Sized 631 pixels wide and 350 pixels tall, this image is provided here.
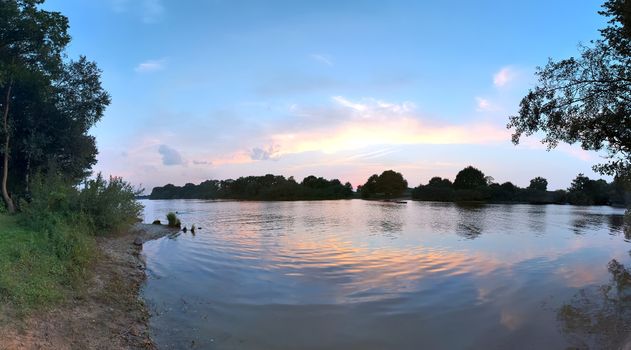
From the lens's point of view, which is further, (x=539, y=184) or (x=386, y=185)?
(x=386, y=185)

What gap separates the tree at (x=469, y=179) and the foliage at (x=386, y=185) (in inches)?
856

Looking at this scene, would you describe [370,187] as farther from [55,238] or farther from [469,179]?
[55,238]

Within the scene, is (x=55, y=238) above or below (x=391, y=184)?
below

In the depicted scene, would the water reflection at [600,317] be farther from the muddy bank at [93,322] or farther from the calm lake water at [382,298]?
the muddy bank at [93,322]

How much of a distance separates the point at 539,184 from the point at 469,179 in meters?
21.3

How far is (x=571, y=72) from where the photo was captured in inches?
525

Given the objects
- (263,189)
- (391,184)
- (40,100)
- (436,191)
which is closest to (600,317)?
(40,100)

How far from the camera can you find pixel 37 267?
910cm

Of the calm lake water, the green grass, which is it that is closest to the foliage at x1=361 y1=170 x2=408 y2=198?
the calm lake water

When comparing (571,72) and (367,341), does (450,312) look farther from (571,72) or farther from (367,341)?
(571,72)

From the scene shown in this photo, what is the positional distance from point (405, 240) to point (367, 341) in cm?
1771

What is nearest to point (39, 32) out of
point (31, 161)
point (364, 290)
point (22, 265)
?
point (31, 161)

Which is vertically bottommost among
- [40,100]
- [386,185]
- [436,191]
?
[436,191]

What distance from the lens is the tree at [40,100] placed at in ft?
70.2
